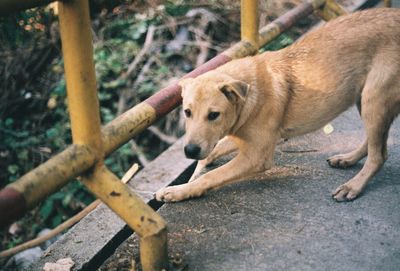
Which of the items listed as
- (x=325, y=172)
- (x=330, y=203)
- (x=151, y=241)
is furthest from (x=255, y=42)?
(x=151, y=241)

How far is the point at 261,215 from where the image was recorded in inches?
123

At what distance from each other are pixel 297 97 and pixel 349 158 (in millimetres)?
550

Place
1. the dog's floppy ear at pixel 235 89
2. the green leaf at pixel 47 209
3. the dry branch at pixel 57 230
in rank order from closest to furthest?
1. the dog's floppy ear at pixel 235 89
2. the dry branch at pixel 57 230
3. the green leaf at pixel 47 209

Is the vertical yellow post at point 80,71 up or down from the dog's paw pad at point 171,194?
up

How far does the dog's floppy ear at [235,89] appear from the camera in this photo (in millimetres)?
3234

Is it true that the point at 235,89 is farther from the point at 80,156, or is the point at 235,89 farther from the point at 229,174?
the point at 80,156

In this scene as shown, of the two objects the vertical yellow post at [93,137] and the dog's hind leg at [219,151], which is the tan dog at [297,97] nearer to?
the dog's hind leg at [219,151]

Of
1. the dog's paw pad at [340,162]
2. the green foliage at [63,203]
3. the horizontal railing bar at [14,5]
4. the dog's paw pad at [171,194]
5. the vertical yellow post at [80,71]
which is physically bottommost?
the green foliage at [63,203]

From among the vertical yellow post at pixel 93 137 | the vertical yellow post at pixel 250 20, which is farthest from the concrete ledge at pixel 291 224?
the vertical yellow post at pixel 250 20

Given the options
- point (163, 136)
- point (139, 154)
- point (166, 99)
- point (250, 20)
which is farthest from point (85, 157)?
point (163, 136)

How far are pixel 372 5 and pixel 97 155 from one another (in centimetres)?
538

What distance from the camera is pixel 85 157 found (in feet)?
8.09

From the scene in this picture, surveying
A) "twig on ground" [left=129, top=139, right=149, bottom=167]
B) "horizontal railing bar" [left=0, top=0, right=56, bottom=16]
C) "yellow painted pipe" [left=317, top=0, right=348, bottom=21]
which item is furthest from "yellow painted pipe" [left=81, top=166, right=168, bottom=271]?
"yellow painted pipe" [left=317, top=0, right=348, bottom=21]

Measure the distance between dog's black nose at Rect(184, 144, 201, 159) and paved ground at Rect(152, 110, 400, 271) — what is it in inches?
12.8
